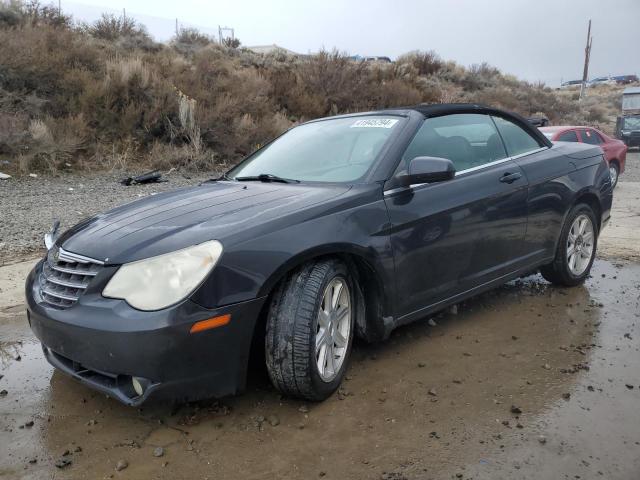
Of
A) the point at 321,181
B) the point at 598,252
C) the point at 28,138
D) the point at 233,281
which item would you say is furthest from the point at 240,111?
the point at 233,281

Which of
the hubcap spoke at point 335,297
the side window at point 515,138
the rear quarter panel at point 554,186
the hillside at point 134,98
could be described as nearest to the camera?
the hubcap spoke at point 335,297

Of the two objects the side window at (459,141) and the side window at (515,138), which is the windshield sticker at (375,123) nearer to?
the side window at (459,141)

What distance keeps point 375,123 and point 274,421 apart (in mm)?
2071

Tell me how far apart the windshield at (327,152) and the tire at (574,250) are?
191cm

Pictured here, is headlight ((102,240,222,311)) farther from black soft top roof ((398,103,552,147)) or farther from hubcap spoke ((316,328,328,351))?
black soft top roof ((398,103,552,147))

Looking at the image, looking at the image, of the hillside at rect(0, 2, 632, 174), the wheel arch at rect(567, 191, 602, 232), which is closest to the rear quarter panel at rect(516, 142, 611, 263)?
the wheel arch at rect(567, 191, 602, 232)

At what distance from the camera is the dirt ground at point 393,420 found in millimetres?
2482

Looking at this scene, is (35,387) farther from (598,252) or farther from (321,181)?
(598,252)

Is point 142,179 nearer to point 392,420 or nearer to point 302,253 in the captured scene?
point 302,253

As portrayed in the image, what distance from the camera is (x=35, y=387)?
10.7 ft

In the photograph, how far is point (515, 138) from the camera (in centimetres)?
450

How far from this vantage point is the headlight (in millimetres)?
2512

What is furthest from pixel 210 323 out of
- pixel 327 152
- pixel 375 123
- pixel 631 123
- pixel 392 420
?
pixel 631 123

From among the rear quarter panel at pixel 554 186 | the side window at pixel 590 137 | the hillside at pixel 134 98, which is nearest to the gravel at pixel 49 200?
the hillside at pixel 134 98
